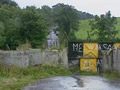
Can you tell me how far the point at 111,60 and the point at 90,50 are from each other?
4.61 m

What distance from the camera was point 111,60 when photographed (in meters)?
28.2

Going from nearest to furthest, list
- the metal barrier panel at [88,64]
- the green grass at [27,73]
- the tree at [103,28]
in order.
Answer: the green grass at [27,73]
the metal barrier panel at [88,64]
the tree at [103,28]

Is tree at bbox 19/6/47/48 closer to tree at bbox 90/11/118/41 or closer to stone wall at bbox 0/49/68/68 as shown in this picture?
tree at bbox 90/11/118/41

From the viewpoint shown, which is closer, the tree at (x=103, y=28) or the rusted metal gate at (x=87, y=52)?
the rusted metal gate at (x=87, y=52)

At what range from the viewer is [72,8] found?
66312 mm

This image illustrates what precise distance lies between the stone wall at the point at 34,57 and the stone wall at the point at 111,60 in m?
3.35

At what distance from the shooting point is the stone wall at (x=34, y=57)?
25177mm

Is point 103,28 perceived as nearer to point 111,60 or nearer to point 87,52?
point 87,52

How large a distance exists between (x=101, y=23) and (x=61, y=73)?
60.2 ft

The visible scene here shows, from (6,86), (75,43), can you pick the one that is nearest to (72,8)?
(75,43)

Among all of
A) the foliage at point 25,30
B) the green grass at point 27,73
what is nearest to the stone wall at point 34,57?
the green grass at point 27,73

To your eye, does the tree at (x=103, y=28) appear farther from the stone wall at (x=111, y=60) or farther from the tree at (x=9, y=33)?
the stone wall at (x=111, y=60)

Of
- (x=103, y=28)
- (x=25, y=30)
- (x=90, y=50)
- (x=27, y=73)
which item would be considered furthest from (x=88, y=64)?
(x=25, y=30)

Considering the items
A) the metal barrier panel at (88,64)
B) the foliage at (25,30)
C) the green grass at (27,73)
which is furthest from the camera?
the foliage at (25,30)
